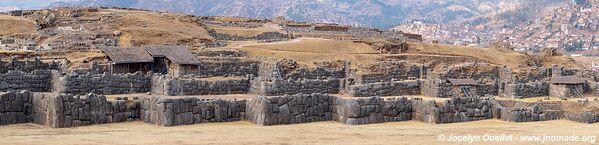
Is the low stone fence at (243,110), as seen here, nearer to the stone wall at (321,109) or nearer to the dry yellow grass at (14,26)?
the stone wall at (321,109)

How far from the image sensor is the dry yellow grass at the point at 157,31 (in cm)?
5431

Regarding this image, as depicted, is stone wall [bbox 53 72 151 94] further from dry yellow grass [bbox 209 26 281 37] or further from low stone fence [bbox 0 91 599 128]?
dry yellow grass [bbox 209 26 281 37]

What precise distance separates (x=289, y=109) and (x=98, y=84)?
27.6 feet

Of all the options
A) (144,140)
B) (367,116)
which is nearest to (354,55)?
(367,116)

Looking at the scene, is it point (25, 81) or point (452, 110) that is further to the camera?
point (25, 81)

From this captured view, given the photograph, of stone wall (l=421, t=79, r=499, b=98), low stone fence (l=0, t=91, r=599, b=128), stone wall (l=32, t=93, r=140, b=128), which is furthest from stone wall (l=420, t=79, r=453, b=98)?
stone wall (l=32, t=93, r=140, b=128)

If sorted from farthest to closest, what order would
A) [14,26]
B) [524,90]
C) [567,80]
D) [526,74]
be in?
1. [14,26]
2. [526,74]
3. [567,80]
4. [524,90]

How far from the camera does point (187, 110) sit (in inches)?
671

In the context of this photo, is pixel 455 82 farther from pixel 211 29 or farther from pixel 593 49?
pixel 593 49

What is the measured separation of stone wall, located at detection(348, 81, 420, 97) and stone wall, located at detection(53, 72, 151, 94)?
28.8ft

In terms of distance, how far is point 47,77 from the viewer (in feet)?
78.6

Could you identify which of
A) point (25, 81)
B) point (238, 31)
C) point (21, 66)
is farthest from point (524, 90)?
point (238, 31)

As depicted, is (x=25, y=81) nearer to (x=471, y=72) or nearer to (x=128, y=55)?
(x=128, y=55)

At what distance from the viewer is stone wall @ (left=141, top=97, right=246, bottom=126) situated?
54.7 ft
